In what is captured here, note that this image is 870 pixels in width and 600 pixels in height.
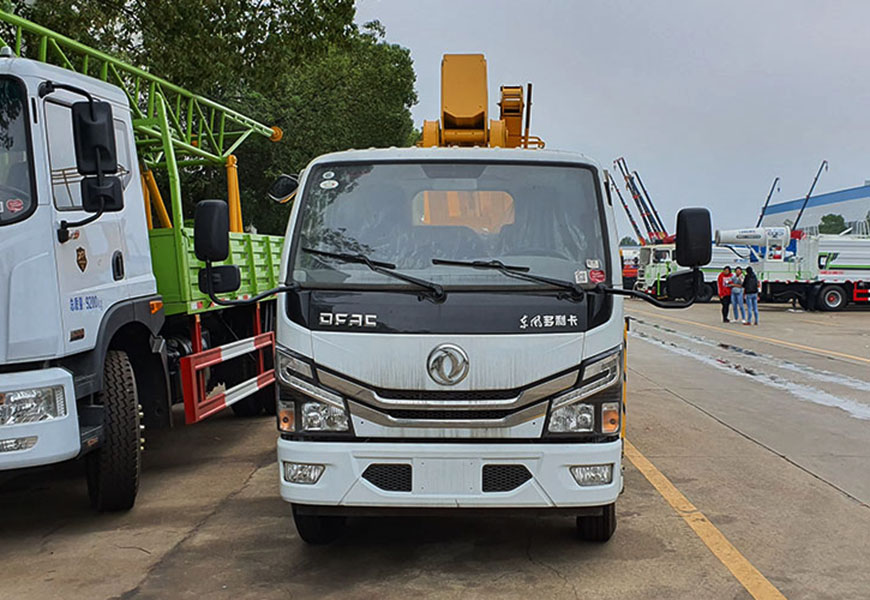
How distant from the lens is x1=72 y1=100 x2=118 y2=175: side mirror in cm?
484

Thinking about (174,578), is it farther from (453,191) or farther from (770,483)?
(770,483)

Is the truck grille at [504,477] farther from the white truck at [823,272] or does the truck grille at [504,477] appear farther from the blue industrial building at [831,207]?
the blue industrial building at [831,207]

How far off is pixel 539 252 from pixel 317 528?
1.96m

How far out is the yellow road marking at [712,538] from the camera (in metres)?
4.36

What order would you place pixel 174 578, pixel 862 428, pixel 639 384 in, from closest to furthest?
1. pixel 174 578
2. pixel 862 428
3. pixel 639 384

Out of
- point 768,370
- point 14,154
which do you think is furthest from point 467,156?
point 768,370

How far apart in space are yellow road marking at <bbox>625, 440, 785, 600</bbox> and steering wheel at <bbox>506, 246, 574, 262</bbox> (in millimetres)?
1833

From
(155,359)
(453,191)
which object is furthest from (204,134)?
(453,191)

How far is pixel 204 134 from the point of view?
9664 mm

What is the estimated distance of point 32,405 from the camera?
4824 mm

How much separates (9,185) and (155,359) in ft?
5.95

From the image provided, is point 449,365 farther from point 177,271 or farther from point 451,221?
point 177,271

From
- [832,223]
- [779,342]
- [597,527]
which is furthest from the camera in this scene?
[832,223]

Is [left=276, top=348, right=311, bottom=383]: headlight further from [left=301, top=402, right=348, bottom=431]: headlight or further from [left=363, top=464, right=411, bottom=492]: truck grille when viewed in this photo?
[left=363, top=464, right=411, bottom=492]: truck grille
